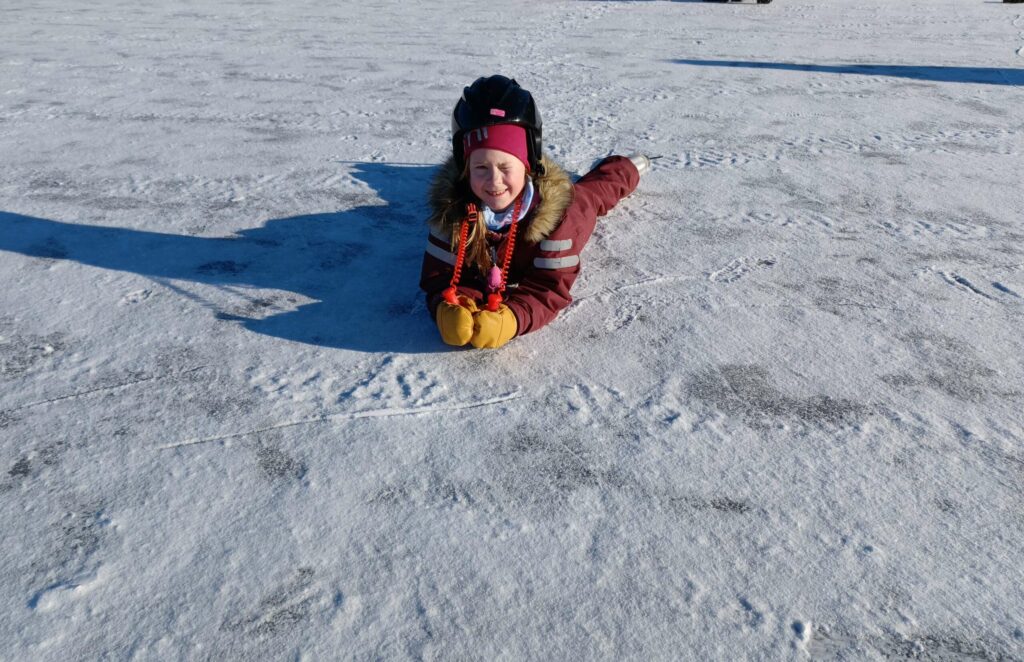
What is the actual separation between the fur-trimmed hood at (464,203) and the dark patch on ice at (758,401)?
635mm

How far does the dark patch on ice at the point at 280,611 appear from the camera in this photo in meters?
1.52

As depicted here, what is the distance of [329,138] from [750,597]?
3.57m

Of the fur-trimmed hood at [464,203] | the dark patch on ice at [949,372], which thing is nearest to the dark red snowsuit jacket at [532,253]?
the fur-trimmed hood at [464,203]

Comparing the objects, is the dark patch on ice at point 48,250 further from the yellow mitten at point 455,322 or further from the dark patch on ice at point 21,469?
the yellow mitten at point 455,322

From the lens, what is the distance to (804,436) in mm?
2047

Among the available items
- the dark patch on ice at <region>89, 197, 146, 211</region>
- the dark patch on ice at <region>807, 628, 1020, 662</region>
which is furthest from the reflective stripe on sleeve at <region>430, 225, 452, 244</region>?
the dark patch on ice at <region>89, 197, 146, 211</region>

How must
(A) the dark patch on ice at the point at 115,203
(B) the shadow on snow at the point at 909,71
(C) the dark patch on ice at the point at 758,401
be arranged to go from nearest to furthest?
1. (C) the dark patch on ice at the point at 758,401
2. (A) the dark patch on ice at the point at 115,203
3. (B) the shadow on snow at the point at 909,71

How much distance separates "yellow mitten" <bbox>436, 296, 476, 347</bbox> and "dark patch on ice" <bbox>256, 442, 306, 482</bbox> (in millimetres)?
571

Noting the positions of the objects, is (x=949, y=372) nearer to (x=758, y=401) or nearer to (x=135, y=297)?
(x=758, y=401)

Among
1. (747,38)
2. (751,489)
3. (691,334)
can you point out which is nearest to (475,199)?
(691,334)

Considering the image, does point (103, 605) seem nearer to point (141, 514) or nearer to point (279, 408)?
point (141, 514)

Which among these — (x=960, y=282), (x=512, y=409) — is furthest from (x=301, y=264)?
(x=960, y=282)

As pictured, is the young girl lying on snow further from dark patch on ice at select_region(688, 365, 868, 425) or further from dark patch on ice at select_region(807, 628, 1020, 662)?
dark patch on ice at select_region(807, 628, 1020, 662)

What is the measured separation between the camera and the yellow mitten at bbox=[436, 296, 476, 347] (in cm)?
231
